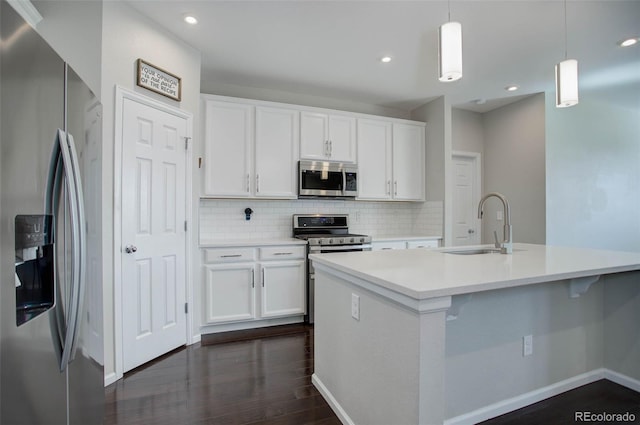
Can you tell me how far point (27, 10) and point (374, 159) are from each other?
3.38m

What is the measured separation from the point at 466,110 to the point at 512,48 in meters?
1.86

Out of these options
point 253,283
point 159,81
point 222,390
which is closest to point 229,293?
point 253,283

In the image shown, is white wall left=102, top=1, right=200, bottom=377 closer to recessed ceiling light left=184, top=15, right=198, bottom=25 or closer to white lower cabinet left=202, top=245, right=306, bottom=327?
recessed ceiling light left=184, top=15, right=198, bottom=25

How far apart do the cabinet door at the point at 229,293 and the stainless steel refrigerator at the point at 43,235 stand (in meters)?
1.72

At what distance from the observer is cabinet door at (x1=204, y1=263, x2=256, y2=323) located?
9.83 ft

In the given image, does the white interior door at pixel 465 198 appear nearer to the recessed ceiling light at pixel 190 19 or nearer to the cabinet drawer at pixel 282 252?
the cabinet drawer at pixel 282 252

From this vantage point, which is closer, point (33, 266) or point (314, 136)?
point (33, 266)

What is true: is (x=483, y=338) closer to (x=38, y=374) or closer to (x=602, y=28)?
(x=38, y=374)

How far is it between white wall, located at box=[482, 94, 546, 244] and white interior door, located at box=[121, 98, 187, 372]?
4.31 m

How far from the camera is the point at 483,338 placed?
→ 1.71 metres

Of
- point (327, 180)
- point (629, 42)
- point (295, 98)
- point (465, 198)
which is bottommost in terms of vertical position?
point (465, 198)

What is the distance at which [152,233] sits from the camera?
2.46 m

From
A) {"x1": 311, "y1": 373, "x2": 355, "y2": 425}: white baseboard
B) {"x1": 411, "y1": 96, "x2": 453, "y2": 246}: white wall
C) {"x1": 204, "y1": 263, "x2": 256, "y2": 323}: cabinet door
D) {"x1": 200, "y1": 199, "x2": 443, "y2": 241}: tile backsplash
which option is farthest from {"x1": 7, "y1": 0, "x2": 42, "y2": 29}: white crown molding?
{"x1": 411, "y1": 96, "x2": 453, "y2": 246}: white wall

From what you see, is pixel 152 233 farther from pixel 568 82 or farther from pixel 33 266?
pixel 568 82
